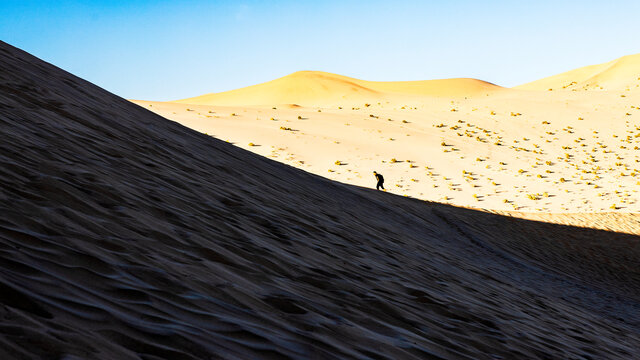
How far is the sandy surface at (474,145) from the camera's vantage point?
974 inches

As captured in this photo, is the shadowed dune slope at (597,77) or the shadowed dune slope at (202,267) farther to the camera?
the shadowed dune slope at (597,77)

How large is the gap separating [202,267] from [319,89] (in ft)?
249

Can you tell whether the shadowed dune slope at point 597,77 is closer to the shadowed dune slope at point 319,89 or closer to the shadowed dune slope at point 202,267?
the shadowed dune slope at point 319,89

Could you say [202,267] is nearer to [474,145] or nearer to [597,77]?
[474,145]

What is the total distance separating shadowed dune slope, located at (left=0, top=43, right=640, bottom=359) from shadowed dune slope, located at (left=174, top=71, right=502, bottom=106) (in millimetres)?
63800

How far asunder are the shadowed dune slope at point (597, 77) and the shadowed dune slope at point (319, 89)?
11.9 meters

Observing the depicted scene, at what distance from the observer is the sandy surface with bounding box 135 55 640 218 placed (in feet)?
81.2

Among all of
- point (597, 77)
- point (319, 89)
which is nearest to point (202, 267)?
point (319, 89)

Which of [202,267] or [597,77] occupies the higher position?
[597,77]

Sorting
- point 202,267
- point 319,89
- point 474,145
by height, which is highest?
point 319,89

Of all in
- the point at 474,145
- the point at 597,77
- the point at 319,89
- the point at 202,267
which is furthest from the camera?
the point at 597,77

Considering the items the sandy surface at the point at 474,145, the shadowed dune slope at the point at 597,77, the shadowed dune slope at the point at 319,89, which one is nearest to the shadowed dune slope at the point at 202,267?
the sandy surface at the point at 474,145

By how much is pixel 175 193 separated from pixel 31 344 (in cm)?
281

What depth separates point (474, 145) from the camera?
33.1 metres
